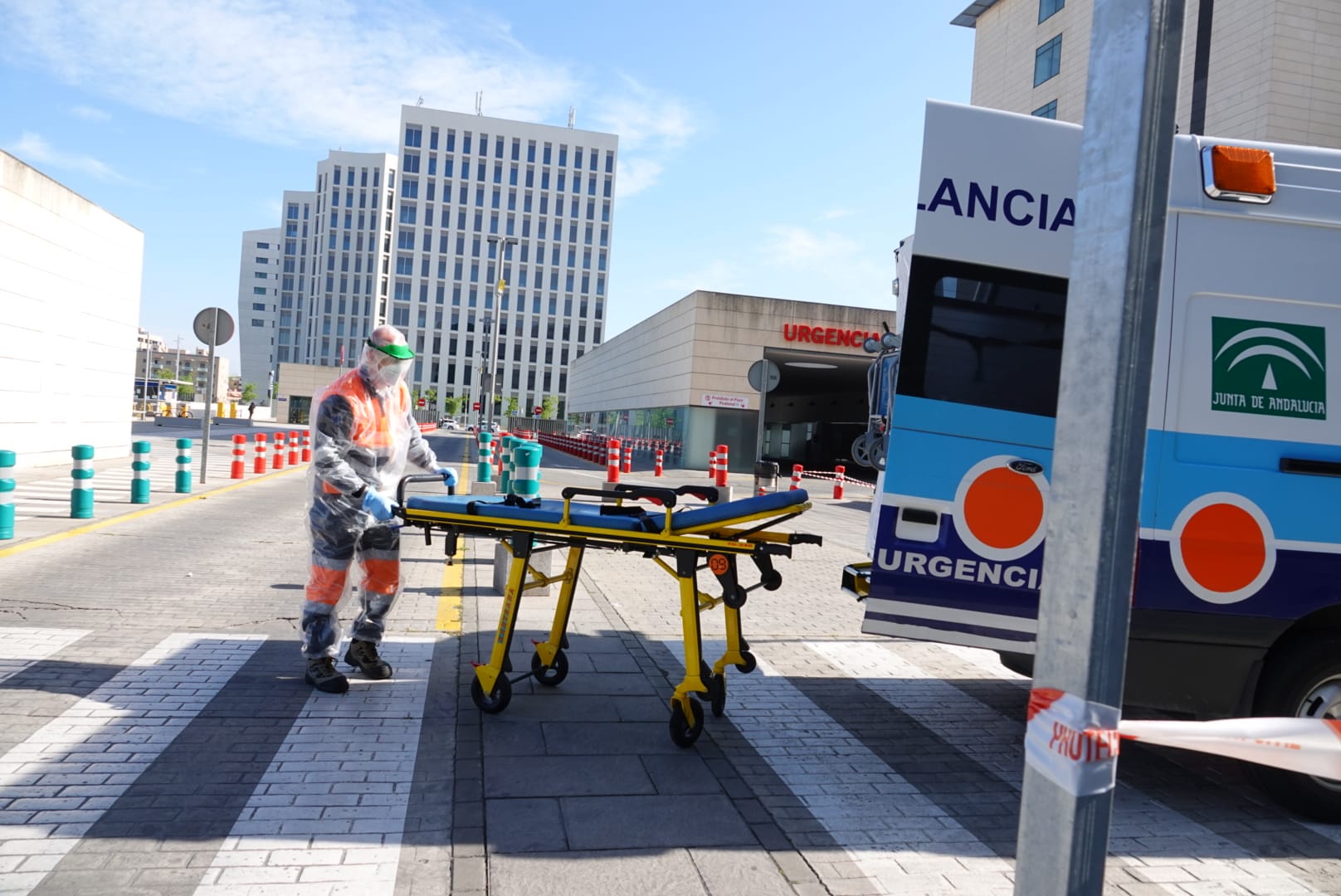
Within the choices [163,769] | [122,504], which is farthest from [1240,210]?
[122,504]

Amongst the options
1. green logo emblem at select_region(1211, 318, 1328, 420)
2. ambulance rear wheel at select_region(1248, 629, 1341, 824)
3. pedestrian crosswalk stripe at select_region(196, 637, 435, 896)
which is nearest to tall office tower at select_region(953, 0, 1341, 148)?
green logo emblem at select_region(1211, 318, 1328, 420)

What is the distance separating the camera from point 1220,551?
14.4 feet

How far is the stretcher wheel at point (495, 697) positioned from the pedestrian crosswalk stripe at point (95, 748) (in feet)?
4.48

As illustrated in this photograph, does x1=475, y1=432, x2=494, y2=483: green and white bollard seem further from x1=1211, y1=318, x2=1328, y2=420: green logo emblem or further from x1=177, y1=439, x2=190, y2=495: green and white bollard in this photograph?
x1=1211, y1=318, x2=1328, y2=420: green logo emblem

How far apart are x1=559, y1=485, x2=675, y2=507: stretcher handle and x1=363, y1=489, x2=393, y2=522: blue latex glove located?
96cm

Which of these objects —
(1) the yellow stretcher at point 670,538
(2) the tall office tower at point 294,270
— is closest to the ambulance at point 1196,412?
(1) the yellow stretcher at point 670,538

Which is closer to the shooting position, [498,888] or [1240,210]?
[498,888]

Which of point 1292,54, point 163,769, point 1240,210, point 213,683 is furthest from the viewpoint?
point 1292,54

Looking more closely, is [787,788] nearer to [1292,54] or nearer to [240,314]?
[1292,54]

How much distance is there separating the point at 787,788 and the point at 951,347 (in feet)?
7.03

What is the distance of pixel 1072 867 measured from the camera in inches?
76.0

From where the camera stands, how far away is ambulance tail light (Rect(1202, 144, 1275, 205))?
4309 millimetres

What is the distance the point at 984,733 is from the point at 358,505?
3647 millimetres

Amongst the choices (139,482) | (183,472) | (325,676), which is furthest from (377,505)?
(183,472)
